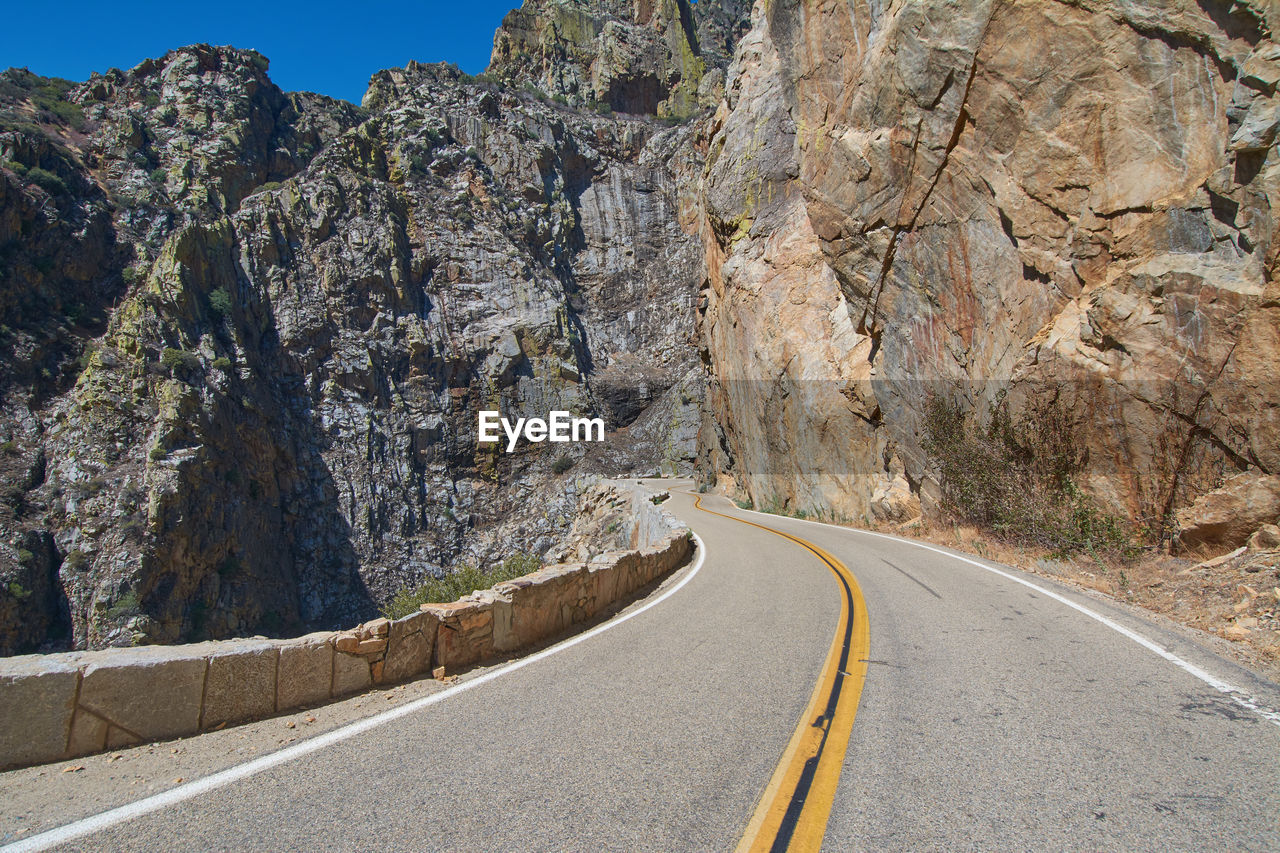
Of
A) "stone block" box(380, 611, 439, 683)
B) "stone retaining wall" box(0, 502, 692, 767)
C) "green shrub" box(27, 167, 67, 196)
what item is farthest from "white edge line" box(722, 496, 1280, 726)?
"green shrub" box(27, 167, 67, 196)

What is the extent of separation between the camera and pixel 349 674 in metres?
4.71

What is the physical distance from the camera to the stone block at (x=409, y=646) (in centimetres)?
501

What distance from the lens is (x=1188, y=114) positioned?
1012cm

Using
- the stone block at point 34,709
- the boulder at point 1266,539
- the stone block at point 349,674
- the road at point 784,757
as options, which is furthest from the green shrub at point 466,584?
the boulder at point 1266,539

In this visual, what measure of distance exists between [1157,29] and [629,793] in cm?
1503

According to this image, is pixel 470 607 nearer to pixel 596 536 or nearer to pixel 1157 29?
pixel 1157 29

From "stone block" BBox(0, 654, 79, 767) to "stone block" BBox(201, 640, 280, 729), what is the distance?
27.4 inches

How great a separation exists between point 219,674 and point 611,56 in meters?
84.7

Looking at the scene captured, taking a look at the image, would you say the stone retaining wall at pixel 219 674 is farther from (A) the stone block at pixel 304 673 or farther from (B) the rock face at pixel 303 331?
(B) the rock face at pixel 303 331

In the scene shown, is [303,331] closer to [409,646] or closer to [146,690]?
[409,646]

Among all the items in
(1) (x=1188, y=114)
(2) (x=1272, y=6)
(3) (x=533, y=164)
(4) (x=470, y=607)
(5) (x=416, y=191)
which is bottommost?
(4) (x=470, y=607)

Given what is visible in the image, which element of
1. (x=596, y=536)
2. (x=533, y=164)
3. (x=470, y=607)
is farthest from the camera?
(x=533, y=164)

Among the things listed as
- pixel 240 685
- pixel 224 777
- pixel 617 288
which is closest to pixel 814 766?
pixel 224 777

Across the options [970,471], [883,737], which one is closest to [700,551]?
[970,471]
